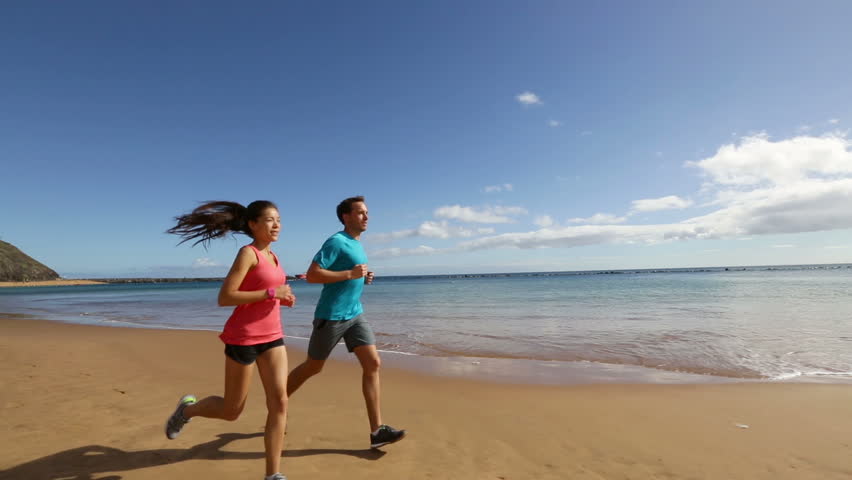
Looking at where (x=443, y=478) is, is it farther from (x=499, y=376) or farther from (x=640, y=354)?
(x=640, y=354)

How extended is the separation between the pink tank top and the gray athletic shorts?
1.81 ft

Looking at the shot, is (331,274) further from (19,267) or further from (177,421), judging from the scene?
(19,267)

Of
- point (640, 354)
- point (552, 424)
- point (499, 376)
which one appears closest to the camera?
point (552, 424)

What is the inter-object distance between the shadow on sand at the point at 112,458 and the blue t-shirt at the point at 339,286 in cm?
120

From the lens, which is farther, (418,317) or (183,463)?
(418,317)

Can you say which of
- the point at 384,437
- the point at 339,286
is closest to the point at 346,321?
the point at 339,286

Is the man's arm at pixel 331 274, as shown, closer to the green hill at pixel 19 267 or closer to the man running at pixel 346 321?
the man running at pixel 346 321

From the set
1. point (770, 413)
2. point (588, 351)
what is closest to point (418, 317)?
point (588, 351)

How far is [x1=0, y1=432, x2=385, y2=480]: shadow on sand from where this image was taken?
2.98 meters

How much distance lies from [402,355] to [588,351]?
3.80m

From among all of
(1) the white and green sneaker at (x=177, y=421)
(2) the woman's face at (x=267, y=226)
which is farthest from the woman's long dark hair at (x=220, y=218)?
(1) the white and green sneaker at (x=177, y=421)

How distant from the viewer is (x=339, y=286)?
339 cm

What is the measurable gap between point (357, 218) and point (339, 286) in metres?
0.64

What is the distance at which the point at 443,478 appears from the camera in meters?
2.98
